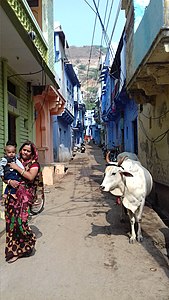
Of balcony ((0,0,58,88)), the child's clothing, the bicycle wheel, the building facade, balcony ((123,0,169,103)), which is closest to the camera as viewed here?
the child's clothing

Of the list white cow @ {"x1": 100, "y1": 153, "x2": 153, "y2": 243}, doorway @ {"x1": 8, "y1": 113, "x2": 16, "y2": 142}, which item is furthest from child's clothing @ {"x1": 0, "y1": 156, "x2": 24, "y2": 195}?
doorway @ {"x1": 8, "y1": 113, "x2": 16, "y2": 142}

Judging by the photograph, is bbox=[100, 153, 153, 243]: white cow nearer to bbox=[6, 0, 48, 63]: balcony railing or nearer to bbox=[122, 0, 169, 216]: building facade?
bbox=[122, 0, 169, 216]: building facade

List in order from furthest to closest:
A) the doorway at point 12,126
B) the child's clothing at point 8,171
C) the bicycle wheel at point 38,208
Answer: the doorway at point 12,126, the bicycle wheel at point 38,208, the child's clothing at point 8,171

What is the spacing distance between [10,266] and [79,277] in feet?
3.35

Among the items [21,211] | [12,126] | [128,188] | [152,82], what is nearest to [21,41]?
[152,82]

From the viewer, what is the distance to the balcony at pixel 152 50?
524 cm

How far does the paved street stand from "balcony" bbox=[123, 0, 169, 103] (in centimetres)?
319

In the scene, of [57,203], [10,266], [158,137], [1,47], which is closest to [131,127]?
[158,137]

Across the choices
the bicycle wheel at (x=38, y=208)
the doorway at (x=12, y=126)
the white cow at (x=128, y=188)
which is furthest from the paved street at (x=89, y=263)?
Result: the doorway at (x=12, y=126)

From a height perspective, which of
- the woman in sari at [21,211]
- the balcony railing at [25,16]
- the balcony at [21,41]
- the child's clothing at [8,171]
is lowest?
the woman in sari at [21,211]

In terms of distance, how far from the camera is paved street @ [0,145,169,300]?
3.72 meters

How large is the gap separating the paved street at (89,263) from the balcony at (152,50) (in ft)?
10.5

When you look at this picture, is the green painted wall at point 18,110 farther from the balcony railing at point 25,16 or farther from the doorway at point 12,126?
the balcony railing at point 25,16

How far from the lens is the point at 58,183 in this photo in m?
13.8
